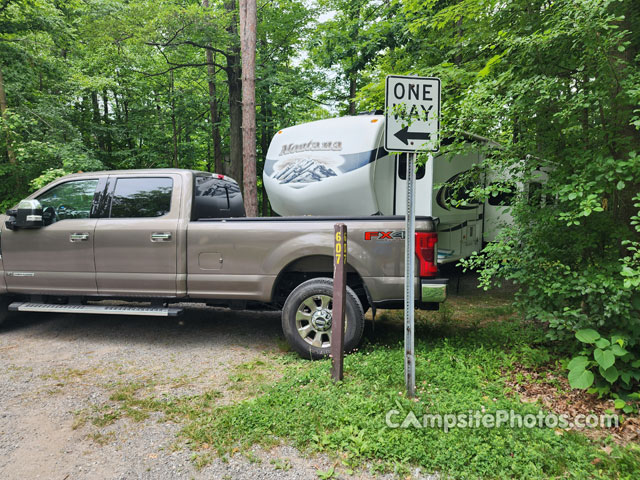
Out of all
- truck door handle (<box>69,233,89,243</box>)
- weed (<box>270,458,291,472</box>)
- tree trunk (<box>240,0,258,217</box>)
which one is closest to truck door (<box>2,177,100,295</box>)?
truck door handle (<box>69,233,89,243</box>)

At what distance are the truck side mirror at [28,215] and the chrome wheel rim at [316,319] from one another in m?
3.49

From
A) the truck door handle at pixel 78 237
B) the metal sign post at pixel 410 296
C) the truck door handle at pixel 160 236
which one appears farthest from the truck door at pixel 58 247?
the metal sign post at pixel 410 296

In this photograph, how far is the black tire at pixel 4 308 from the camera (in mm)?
5758

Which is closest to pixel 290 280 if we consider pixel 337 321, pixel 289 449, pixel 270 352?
pixel 270 352

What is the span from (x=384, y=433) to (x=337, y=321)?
1.09m

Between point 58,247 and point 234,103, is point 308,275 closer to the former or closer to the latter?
point 58,247

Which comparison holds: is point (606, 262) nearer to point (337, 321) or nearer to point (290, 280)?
point (337, 321)

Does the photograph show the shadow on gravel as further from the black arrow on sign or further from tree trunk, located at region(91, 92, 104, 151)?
tree trunk, located at region(91, 92, 104, 151)

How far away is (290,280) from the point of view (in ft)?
16.7

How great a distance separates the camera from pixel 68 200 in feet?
17.9

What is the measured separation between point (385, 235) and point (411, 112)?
141cm

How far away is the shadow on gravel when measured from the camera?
546 cm

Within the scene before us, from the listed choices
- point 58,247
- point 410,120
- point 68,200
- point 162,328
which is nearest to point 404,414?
point 410,120

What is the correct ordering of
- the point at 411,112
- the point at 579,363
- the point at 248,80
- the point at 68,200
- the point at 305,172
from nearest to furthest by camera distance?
the point at 411,112 < the point at 579,363 < the point at 68,200 < the point at 305,172 < the point at 248,80
